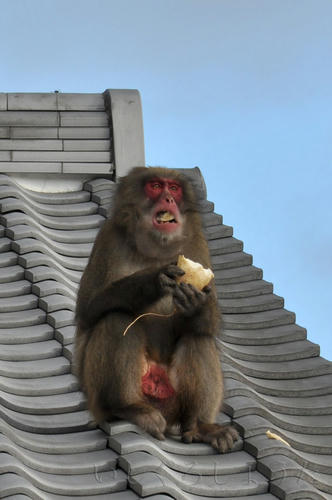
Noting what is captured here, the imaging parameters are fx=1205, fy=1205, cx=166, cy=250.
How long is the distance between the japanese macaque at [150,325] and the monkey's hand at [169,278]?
7cm

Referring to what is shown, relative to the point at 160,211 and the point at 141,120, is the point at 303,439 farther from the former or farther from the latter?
the point at 141,120

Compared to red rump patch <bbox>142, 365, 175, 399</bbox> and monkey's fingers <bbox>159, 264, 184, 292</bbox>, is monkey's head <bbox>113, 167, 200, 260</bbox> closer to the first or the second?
monkey's fingers <bbox>159, 264, 184, 292</bbox>

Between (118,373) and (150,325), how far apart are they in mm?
396

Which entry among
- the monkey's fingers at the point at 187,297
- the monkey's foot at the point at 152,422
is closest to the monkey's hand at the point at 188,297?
the monkey's fingers at the point at 187,297

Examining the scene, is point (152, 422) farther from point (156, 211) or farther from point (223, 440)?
point (156, 211)

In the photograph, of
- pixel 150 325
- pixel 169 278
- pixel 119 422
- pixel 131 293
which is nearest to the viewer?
pixel 169 278

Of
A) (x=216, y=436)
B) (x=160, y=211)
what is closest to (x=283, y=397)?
(x=216, y=436)

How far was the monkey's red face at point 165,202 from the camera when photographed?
7.33 metres

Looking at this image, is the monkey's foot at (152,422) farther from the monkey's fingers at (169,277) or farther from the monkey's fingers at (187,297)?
the monkey's fingers at (169,277)

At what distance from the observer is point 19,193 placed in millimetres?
Answer: 10492

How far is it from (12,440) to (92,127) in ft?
15.6

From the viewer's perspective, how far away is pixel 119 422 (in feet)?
23.9

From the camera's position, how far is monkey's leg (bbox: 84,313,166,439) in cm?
718

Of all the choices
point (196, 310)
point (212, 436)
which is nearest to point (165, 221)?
point (196, 310)
